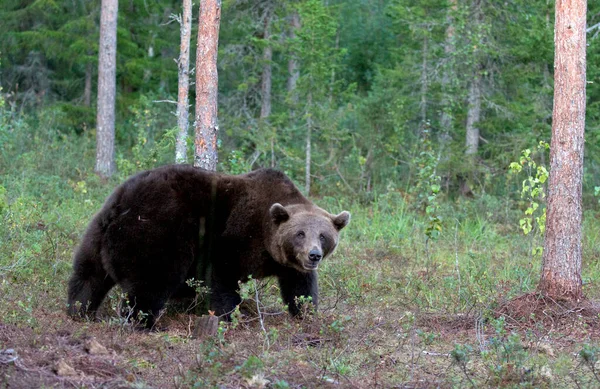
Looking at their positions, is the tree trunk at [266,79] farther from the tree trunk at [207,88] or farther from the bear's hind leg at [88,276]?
the bear's hind leg at [88,276]

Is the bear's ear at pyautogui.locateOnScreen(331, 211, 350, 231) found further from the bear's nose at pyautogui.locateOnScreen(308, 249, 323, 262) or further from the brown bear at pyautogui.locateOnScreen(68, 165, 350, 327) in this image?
the bear's nose at pyautogui.locateOnScreen(308, 249, 323, 262)

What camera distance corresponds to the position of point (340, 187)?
19.4 metres

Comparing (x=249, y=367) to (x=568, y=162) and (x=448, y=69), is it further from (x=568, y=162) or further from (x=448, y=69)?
(x=448, y=69)

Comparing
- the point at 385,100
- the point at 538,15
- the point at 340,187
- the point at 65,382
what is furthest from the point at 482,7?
the point at 65,382

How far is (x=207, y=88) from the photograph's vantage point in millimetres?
12055

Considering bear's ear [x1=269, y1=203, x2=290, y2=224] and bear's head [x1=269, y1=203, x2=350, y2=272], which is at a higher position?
bear's ear [x1=269, y1=203, x2=290, y2=224]

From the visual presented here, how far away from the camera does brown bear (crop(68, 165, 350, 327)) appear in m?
8.55

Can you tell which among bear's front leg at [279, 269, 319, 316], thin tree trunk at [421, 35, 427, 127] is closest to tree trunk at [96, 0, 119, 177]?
thin tree trunk at [421, 35, 427, 127]

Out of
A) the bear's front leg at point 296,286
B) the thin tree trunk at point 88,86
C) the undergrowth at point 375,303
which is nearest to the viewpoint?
the undergrowth at point 375,303

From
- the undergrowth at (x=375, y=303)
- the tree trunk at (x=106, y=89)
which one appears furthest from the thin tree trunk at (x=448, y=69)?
the tree trunk at (x=106, y=89)

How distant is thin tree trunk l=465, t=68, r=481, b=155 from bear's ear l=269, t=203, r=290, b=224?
10843 mm

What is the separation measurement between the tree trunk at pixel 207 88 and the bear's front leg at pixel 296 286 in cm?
341

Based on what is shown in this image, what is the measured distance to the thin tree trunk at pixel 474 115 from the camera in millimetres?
19141

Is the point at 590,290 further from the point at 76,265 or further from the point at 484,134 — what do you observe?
the point at 484,134
